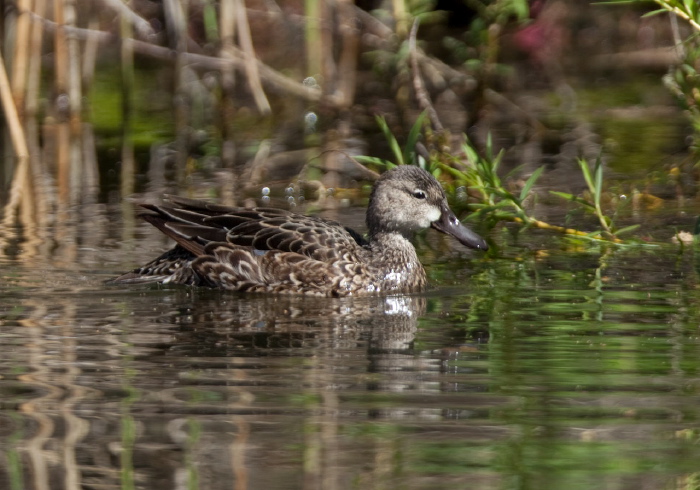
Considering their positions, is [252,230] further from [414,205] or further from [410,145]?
[410,145]

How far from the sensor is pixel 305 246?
803 centimetres

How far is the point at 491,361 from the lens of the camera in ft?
19.9

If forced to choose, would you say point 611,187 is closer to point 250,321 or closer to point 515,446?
point 250,321

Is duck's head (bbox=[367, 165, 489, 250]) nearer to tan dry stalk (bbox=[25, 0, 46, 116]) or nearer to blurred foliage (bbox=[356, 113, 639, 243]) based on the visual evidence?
blurred foliage (bbox=[356, 113, 639, 243])

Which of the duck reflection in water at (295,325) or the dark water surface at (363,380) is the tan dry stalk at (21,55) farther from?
the duck reflection in water at (295,325)

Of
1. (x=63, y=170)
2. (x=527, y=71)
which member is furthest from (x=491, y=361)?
(x=527, y=71)

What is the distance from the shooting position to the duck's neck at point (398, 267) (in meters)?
8.00

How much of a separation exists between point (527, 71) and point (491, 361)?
39.9ft

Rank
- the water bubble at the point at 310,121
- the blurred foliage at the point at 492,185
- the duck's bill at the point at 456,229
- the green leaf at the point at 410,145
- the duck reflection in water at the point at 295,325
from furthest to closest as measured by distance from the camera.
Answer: the water bubble at the point at 310,121 < the green leaf at the point at 410,145 < the duck's bill at the point at 456,229 < the blurred foliage at the point at 492,185 < the duck reflection in water at the point at 295,325

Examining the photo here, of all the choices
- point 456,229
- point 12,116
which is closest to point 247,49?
point 12,116

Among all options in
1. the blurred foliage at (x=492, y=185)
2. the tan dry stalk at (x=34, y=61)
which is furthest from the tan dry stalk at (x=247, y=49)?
the blurred foliage at (x=492, y=185)

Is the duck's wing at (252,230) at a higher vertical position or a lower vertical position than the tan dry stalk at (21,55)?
lower

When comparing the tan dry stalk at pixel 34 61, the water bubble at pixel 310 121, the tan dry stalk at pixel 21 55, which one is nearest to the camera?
the tan dry stalk at pixel 21 55

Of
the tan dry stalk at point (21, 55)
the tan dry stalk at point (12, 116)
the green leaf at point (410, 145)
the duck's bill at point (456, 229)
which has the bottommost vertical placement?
the duck's bill at point (456, 229)
